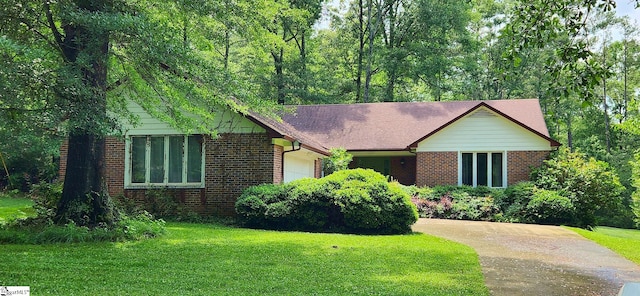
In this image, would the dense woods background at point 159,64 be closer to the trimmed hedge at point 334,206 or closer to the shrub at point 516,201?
the trimmed hedge at point 334,206

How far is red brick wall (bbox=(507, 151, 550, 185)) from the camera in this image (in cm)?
2058

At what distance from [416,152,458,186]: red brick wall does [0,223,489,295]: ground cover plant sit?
11440 mm

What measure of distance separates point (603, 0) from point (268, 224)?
9645 mm

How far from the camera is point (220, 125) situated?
15.1m

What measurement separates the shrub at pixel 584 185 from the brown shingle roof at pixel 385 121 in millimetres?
3271

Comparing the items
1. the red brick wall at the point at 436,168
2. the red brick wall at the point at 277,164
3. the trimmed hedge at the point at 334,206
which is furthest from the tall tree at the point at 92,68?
the red brick wall at the point at 436,168

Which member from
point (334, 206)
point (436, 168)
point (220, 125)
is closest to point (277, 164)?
point (220, 125)

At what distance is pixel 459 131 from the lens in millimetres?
21516

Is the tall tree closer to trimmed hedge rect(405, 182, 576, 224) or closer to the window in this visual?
trimmed hedge rect(405, 182, 576, 224)

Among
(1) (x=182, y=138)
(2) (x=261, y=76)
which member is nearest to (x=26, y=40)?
(1) (x=182, y=138)

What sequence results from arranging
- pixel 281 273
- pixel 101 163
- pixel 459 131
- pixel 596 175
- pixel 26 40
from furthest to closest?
pixel 459 131 → pixel 596 175 → pixel 101 163 → pixel 26 40 → pixel 281 273

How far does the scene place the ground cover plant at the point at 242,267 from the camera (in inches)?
236

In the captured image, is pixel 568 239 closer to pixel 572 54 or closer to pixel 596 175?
pixel 596 175

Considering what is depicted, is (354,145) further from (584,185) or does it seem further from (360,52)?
(360,52)
